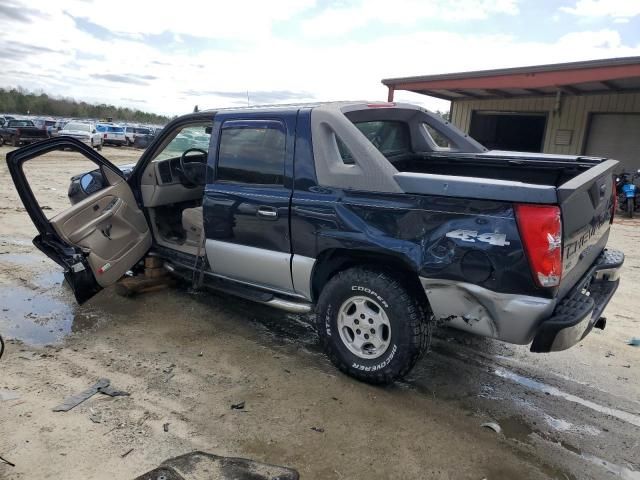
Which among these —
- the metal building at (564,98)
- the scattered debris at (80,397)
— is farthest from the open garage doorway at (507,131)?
the scattered debris at (80,397)

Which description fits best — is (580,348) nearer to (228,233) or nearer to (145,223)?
(228,233)

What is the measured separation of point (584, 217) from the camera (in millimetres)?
3137

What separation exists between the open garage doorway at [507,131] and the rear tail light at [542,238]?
15046 millimetres

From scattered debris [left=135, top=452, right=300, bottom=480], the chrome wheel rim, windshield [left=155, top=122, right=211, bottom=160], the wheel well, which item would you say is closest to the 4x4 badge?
the wheel well

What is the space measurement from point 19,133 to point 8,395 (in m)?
27.8

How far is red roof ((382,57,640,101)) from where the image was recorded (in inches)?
430

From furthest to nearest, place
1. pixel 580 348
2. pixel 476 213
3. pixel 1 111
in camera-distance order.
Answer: pixel 1 111
pixel 580 348
pixel 476 213

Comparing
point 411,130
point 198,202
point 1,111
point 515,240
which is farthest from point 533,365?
point 1,111

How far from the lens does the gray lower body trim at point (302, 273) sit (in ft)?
12.2

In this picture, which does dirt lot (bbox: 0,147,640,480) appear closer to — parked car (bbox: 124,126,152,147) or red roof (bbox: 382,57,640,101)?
red roof (bbox: 382,57,640,101)

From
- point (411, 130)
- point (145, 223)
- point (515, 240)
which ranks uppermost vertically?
point (411, 130)

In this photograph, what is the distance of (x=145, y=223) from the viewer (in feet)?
16.9

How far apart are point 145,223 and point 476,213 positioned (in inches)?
139

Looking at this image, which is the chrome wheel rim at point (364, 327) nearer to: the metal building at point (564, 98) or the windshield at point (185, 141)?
the windshield at point (185, 141)
